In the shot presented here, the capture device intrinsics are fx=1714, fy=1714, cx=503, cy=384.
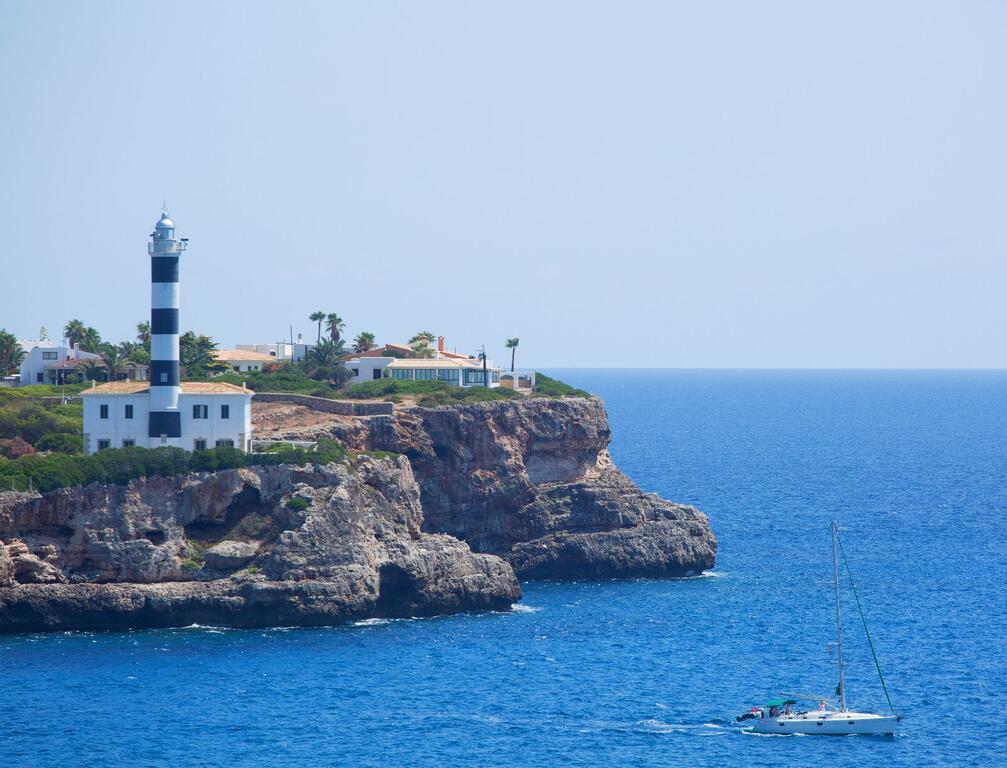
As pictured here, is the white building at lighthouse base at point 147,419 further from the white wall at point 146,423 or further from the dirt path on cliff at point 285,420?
the dirt path on cliff at point 285,420

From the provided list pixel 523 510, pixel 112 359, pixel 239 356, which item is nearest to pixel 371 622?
pixel 523 510

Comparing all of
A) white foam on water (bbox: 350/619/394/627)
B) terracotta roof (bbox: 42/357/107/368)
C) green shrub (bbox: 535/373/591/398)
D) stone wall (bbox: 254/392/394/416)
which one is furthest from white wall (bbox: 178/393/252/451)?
terracotta roof (bbox: 42/357/107/368)

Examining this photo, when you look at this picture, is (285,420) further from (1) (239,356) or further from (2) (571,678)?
(2) (571,678)

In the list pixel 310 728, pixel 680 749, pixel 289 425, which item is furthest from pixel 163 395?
pixel 680 749

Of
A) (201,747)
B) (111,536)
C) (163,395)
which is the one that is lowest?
(201,747)

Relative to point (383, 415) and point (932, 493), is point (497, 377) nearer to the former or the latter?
point (383, 415)

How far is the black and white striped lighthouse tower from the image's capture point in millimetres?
76875

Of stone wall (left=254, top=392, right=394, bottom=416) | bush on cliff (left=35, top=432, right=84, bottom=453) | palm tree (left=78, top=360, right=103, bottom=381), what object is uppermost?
palm tree (left=78, top=360, right=103, bottom=381)

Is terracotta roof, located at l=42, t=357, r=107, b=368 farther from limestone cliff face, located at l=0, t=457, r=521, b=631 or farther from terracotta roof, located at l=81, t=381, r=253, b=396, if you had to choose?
limestone cliff face, located at l=0, t=457, r=521, b=631

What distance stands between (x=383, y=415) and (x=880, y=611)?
84.2ft

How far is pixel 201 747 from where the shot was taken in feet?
179

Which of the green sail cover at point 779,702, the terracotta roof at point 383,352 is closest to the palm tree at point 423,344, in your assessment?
the terracotta roof at point 383,352

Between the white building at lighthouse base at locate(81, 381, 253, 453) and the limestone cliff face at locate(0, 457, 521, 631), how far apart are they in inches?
178

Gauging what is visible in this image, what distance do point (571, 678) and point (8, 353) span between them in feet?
193
